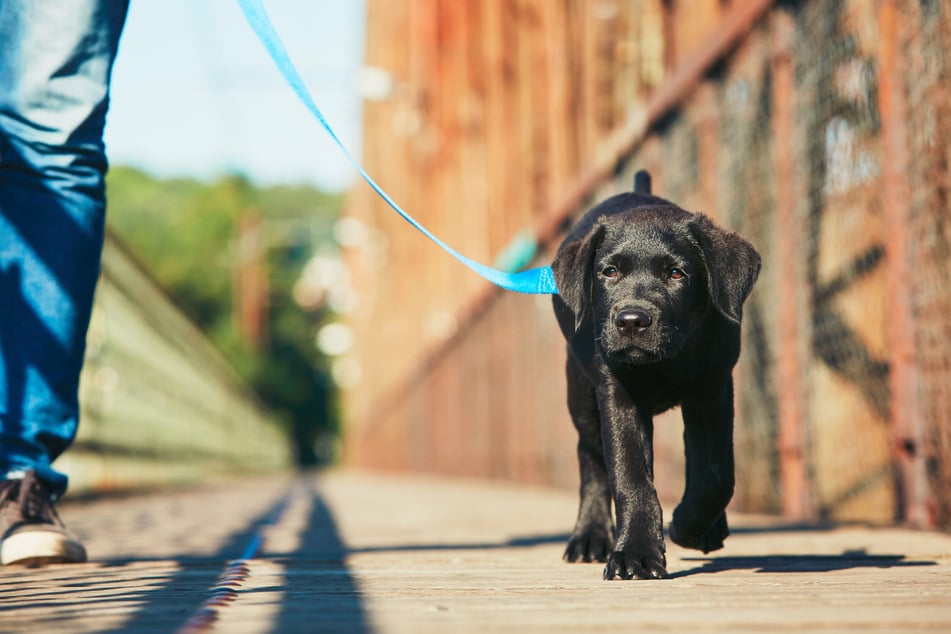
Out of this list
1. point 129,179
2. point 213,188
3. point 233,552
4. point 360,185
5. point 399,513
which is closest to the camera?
point 233,552

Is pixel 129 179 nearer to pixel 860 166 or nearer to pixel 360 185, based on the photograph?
pixel 360 185

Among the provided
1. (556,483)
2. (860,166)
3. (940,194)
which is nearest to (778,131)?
(860,166)

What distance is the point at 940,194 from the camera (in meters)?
4.76

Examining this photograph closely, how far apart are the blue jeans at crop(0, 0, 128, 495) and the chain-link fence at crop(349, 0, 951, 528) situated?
2.61m

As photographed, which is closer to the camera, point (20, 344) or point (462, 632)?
point (462, 632)

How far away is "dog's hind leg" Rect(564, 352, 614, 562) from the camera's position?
366 cm

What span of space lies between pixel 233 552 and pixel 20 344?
90 centimetres

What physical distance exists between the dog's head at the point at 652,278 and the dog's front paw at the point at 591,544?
1.80ft

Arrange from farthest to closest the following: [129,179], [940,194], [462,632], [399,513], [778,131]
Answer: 1. [129,179]
2. [399,513]
3. [778,131]
4. [940,194]
5. [462,632]

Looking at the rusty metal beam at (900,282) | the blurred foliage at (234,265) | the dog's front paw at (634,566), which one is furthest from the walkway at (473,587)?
the blurred foliage at (234,265)

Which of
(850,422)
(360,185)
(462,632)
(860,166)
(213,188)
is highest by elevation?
(213,188)

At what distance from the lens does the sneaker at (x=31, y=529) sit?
3549mm

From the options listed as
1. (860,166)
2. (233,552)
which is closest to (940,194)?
(860,166)

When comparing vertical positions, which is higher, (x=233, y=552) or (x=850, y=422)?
(x=850, y=422)
